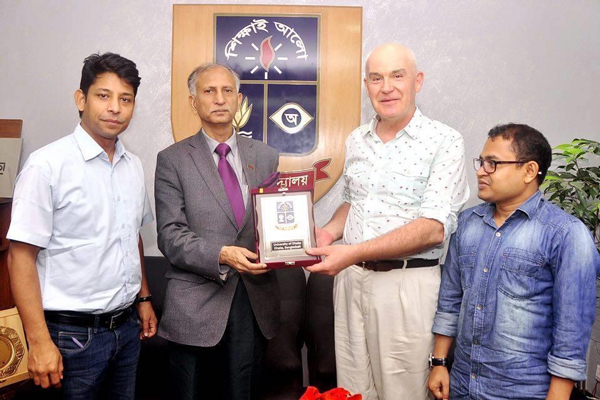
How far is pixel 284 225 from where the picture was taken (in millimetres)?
1703

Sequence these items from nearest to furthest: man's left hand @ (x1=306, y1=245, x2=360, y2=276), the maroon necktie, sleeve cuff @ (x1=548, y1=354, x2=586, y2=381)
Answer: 1. sleeve cuff @ (x1=548, y1=354, x2=586, y2=381)
2. man's left hand @ (x1=306, y1=245, x2=360, y2=276)
3. the maroon necktie

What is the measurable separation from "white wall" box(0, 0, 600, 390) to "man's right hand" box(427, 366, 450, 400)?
1.33 m

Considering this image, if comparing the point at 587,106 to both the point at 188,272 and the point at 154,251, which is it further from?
the point at 154,251

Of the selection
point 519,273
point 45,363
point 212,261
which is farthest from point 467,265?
point 45,363

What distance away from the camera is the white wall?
282cm

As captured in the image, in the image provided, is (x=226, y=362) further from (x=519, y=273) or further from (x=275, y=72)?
(x=275, y=72)

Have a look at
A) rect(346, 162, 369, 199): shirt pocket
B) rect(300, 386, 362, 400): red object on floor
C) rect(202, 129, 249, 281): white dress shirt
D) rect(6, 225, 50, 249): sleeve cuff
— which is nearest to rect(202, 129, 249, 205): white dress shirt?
rect(202, 129, 249, 281): white dress shirt

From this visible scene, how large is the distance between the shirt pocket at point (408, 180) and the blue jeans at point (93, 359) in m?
1.11

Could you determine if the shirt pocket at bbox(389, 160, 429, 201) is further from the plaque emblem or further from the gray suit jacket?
the gray suit jacket

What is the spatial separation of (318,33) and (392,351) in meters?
1.84

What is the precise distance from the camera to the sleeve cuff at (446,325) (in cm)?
173

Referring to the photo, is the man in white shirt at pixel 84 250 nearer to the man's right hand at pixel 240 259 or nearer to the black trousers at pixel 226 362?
the black trousers at pixel 226 362

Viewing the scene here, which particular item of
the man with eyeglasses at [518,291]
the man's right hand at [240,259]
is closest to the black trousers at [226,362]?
the man's right hand at [240,259]

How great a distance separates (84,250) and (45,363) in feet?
1.20
